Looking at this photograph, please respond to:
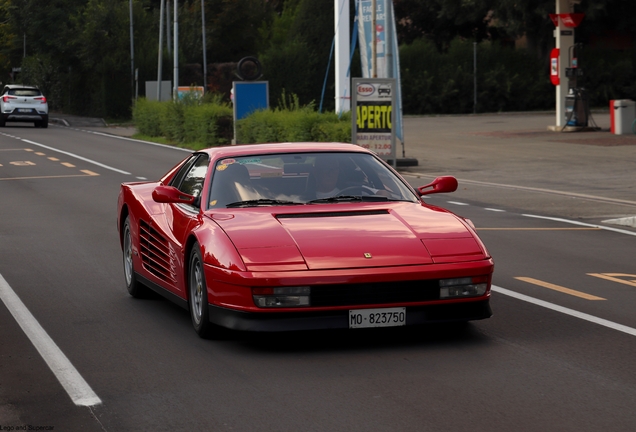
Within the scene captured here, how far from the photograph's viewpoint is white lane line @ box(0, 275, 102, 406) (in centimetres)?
631

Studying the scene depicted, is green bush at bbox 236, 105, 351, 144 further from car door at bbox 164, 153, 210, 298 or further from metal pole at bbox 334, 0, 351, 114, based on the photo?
car door at bbox 164, 153, 210, 298

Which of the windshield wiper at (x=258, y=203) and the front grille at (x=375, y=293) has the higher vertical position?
the windshield wiper at (x=258, y=203)

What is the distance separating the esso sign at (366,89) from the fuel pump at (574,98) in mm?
14747

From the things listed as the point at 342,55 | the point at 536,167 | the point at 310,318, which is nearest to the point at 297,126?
the point at 342,55

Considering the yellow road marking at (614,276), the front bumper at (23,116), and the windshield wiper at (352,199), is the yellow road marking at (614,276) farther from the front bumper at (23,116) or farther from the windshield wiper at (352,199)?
the front bumper at (23,116)

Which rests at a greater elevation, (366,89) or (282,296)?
(366,89)

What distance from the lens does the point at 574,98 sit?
3809cm

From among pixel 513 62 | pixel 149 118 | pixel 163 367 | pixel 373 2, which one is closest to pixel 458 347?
pixel 163 367

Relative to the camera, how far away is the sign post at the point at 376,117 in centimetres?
2483

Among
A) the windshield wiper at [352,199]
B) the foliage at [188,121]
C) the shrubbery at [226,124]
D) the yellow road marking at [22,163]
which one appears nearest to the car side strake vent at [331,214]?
the windshield wiper at [352,199]

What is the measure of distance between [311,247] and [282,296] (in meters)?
0.38

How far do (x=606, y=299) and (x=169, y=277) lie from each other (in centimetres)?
351

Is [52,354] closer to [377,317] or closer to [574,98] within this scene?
[377,317]

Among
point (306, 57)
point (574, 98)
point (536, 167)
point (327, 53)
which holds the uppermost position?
point (327, 53)
